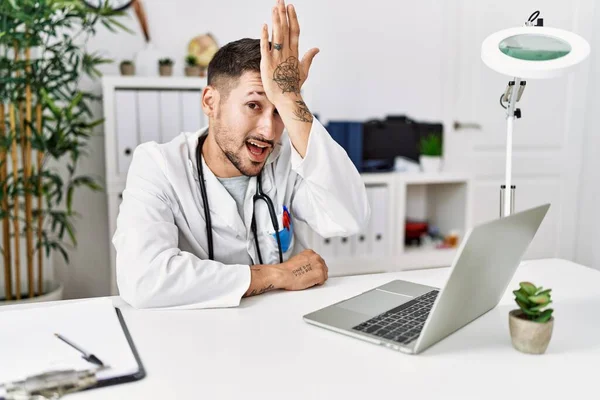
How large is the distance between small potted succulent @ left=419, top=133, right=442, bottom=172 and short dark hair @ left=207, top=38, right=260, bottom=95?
1.88 m

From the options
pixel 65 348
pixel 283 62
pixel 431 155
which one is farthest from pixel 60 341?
pixel 431 155

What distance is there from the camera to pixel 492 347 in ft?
3.09

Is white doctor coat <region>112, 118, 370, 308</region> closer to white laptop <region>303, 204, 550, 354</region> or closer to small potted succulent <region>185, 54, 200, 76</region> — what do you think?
white laptop <region>303, 204, 550, 354</region>

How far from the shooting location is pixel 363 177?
9.81 feet

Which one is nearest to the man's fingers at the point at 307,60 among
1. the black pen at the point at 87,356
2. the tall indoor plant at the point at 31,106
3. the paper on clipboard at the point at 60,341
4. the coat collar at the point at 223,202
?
the coat collar at the point at 223,202

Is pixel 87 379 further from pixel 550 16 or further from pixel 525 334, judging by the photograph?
pixel 550 16

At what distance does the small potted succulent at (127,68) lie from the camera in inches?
106

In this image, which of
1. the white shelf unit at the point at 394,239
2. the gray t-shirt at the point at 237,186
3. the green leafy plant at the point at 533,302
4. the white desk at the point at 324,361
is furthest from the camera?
the white shelf unit at the point at 394,239

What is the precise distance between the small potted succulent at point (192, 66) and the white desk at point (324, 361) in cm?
185

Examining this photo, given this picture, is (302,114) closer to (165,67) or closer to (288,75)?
(288,75)

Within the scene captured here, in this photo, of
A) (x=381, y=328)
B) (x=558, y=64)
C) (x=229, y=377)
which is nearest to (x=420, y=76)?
(x=558, y=64)

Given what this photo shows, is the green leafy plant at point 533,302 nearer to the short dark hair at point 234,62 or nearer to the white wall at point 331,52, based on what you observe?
the short dark hair at point 234,62

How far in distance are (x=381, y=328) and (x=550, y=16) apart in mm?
3175

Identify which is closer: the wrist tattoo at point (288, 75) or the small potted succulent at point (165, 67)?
the wrist tattoo at point (288, 75)
